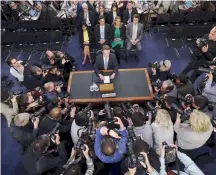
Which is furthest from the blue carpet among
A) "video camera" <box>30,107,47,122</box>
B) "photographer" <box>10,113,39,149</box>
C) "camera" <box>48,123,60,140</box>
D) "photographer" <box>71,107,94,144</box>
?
"photographer" <box>71,107,94,144</box>

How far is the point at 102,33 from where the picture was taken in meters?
5.91

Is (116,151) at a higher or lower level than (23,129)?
higher

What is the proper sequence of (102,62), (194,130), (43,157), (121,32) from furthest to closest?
(121,32)
(102,62)
(194,130)
(43,157)

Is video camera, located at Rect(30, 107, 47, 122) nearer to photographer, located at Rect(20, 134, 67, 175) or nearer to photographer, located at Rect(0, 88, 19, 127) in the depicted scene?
photographer, located at Rect(0, 88, 19, 127)

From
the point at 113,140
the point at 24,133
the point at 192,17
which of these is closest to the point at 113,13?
the point at 192,17

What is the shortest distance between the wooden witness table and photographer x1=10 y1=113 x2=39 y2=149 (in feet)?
3.36

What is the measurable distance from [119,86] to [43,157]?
80.4 inches

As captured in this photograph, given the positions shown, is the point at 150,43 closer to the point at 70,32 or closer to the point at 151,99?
the point at 70,32

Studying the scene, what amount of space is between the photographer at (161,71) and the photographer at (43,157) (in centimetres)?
242

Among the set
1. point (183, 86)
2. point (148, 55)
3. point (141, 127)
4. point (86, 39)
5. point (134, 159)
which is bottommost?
point (148, 55)

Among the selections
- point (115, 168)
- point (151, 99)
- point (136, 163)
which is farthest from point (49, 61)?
point (136, 163)

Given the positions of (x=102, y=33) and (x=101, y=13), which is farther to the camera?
(x=101, y=13)

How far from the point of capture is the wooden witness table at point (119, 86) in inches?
162

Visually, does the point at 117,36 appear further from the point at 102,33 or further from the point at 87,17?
the point at 87,17
